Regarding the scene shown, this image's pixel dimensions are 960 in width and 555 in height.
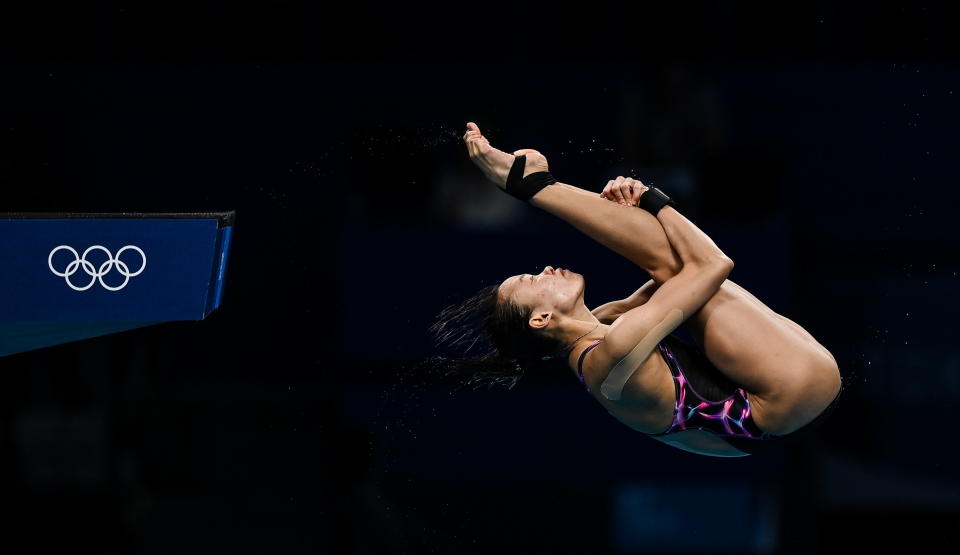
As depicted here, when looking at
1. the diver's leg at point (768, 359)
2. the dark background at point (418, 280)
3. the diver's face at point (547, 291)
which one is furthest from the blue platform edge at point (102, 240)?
the dark background at point (418, 280)

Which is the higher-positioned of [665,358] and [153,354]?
[665,358]

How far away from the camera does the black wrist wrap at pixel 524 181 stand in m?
2.72

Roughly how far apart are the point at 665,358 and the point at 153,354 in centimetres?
214

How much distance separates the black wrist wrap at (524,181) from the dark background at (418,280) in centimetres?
119

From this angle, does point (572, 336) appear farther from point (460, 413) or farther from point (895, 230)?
point (895, 230)

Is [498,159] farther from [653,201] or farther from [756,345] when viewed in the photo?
[756,345]

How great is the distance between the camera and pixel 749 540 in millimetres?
4094

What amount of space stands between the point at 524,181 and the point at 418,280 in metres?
1.29

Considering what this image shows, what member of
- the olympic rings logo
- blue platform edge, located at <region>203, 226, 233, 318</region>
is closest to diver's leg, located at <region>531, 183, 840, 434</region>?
blue platform edge, located at <region>203, 226, 233, 318</region>

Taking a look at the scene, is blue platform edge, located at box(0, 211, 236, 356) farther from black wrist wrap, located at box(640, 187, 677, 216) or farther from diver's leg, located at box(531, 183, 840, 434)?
black wrist wrap, located at box(640, 187, 677, 216)

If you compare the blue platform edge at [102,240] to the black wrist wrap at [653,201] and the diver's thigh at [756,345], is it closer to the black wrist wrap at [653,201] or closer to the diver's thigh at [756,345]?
the black wrist wrap at [653,201]

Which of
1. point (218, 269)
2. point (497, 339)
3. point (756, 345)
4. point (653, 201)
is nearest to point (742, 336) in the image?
point (756, 345)

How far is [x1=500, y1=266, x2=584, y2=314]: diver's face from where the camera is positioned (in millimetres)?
2770

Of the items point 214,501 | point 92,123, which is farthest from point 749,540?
point 92,123
